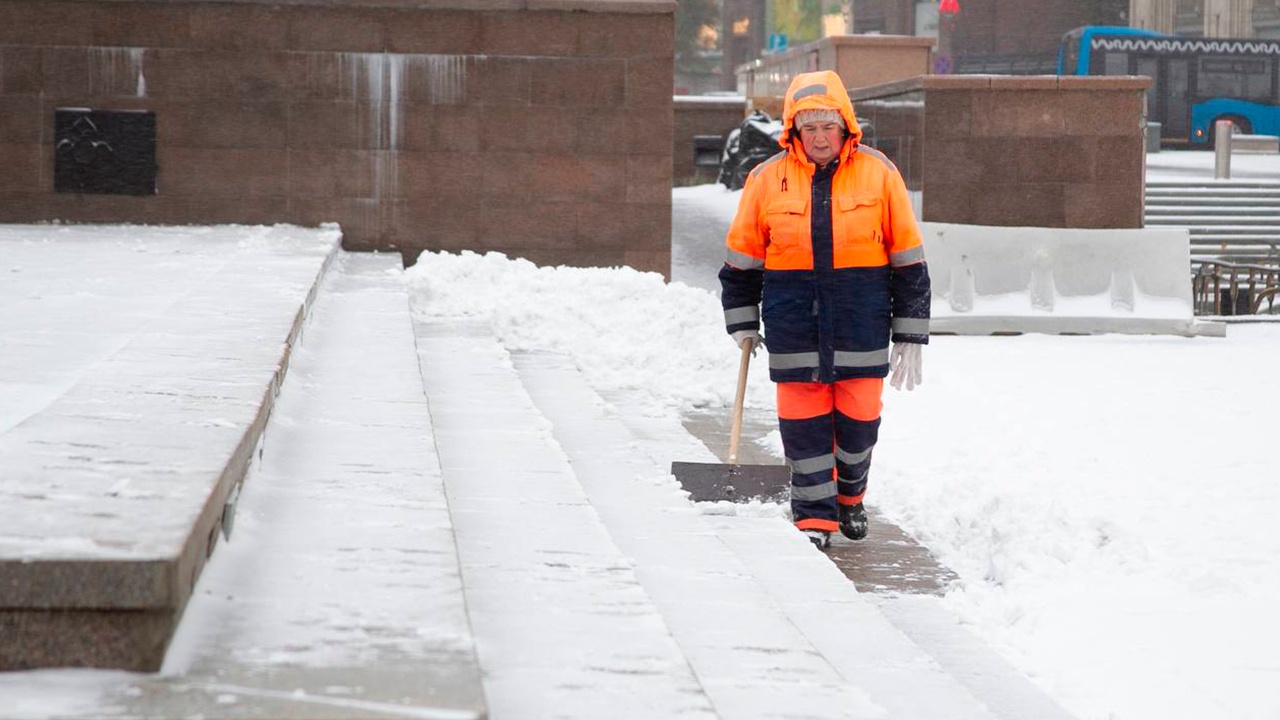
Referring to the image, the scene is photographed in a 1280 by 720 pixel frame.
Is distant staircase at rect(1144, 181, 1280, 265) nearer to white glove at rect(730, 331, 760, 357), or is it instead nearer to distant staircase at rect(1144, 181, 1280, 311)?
distant staircase at rect(1144, 181, 1280, 311)

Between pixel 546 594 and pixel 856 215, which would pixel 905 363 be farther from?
pixel 546 594

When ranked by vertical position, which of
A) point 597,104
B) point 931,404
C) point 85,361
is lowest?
point 931,404

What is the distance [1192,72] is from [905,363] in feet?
120

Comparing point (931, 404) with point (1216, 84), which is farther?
point (1216, 84)

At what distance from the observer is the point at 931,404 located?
9266 millimetres

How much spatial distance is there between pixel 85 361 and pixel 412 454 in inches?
59.6

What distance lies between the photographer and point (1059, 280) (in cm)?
1345

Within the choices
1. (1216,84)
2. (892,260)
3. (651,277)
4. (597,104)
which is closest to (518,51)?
(597,104)

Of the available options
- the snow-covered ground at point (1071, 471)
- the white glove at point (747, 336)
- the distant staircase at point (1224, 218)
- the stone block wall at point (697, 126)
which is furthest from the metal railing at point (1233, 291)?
the white glove at point (747, 336)

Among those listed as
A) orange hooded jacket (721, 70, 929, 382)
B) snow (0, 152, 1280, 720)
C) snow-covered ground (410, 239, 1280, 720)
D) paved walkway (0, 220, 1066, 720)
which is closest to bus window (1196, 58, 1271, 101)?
snow (0, 152, 1280, 720)

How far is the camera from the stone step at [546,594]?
316cm

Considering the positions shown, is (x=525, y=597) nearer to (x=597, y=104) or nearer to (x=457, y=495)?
(x=457, y=495)

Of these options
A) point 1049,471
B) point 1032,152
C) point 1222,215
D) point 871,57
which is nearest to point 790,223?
point 1049,471

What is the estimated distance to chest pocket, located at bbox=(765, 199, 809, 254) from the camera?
570cm
